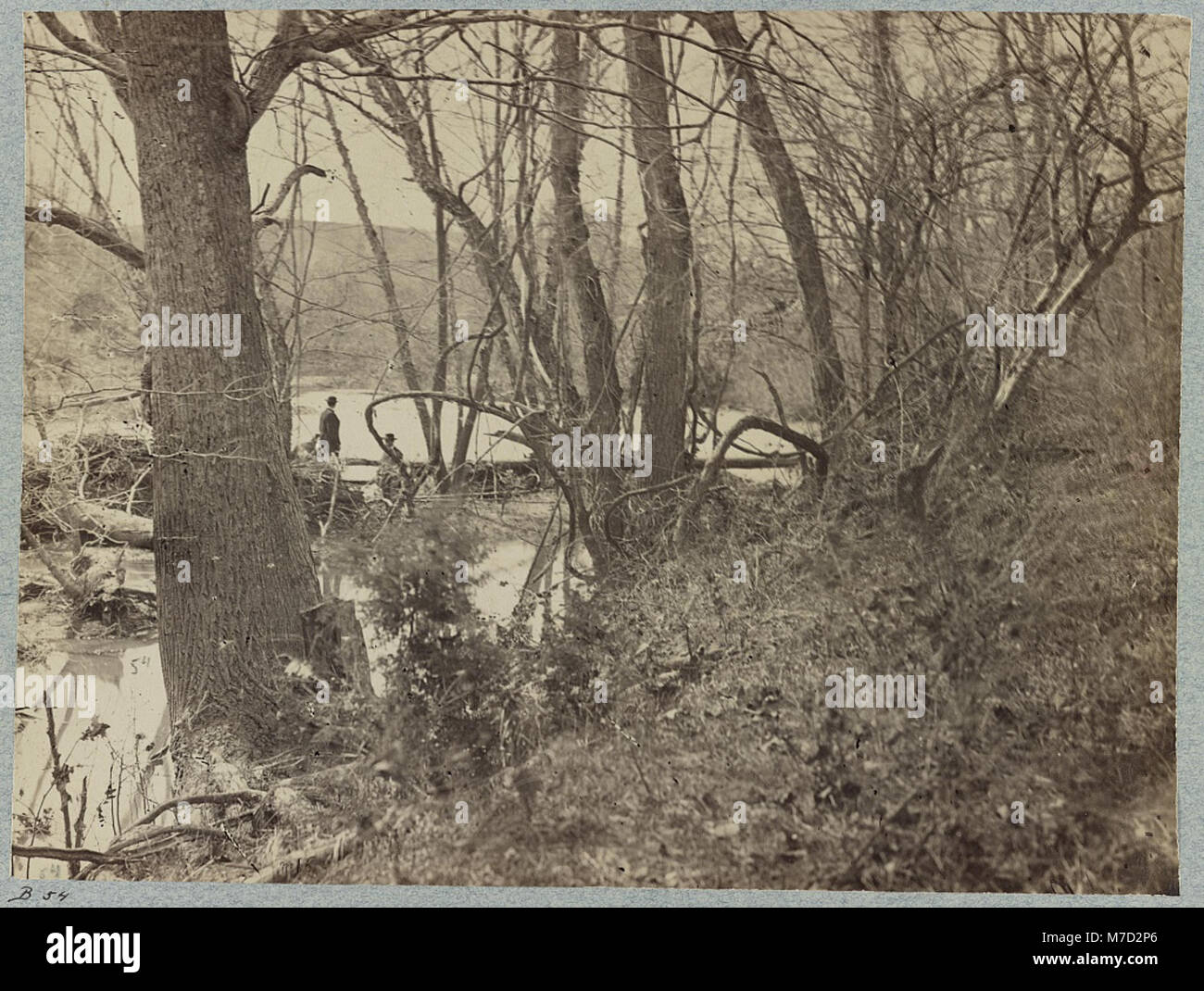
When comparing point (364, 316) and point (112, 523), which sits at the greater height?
point (364, 316)

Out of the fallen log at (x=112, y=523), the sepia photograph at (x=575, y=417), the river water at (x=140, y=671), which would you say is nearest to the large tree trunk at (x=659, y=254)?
the sepia photograph at (x=575, y=417)

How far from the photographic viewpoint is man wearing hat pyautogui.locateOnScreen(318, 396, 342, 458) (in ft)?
17.3

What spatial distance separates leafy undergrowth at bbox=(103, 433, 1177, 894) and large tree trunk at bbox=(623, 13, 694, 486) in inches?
24.4

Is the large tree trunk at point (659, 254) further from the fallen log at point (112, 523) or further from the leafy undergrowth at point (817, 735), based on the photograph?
the fallen log at point (112, 523)

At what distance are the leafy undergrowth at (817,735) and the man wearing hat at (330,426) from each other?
1455mm

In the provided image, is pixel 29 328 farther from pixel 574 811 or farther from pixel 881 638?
pixel 881 638

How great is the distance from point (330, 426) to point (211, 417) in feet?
1.96

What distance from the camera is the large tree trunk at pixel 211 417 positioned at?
17.0ft

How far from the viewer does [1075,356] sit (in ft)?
17.4

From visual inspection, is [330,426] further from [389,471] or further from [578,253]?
[578,253]

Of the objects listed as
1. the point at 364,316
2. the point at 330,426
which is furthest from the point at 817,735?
the point at 364,316

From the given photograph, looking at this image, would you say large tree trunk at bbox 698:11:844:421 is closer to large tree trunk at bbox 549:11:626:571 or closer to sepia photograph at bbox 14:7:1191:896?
sepia photograph at bbox 14:7:1191:896

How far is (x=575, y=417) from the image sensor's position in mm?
5316

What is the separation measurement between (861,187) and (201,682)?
4266 mm
